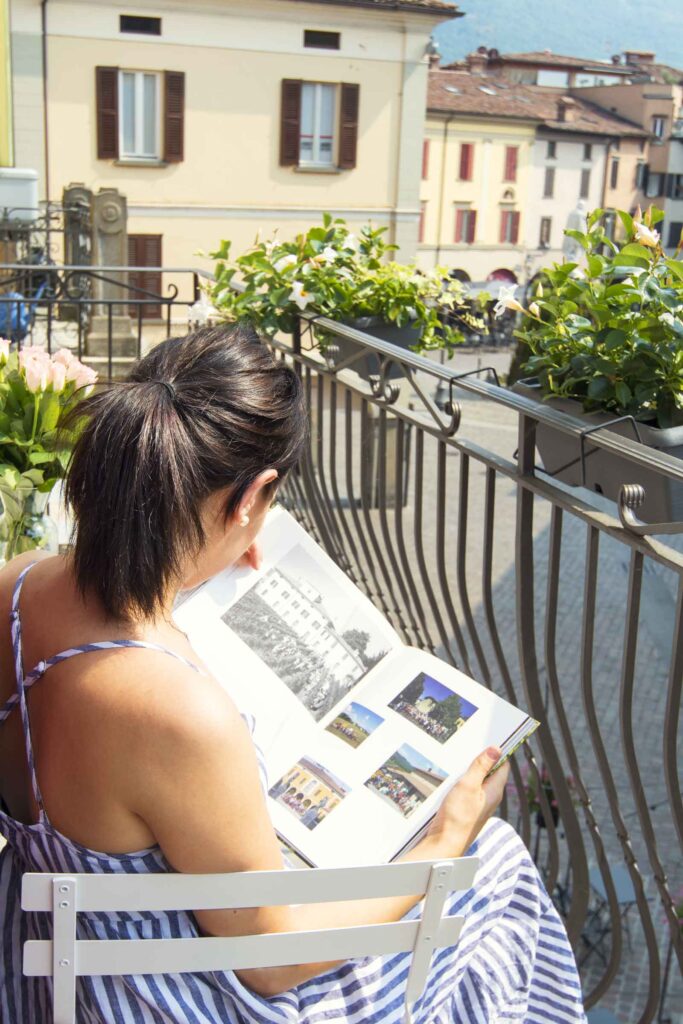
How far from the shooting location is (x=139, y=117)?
22797mm

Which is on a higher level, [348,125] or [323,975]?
[348,125]

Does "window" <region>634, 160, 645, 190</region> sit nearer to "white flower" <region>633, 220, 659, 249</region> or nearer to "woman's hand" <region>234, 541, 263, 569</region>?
"white flower" <region>633, 220, 659, 249</region>

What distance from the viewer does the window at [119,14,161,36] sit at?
71.1 feet

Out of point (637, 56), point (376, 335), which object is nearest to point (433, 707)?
point (376, 335)

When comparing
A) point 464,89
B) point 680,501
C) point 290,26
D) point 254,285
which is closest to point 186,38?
point 290,26

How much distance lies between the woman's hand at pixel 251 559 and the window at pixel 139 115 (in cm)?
2278

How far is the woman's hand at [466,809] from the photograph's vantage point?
4.73 feet

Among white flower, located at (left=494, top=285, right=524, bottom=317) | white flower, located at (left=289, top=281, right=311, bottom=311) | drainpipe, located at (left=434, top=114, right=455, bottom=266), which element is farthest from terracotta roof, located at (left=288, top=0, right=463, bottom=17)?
white flower, located at (left=494, top=285, right=524, bottom=317)

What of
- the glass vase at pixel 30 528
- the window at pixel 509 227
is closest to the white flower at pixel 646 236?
the glass vase at pixel 30 528

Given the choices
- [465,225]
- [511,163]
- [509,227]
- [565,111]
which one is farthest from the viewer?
[565,111]

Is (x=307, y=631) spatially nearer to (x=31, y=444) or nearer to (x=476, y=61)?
(x=31, y=444)

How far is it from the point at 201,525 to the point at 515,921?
2.59 feet

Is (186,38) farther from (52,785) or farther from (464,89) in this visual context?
(52,785)

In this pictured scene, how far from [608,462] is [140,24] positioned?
22.6 m
